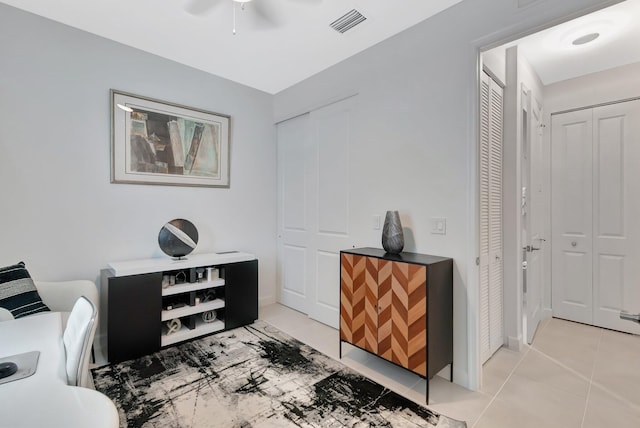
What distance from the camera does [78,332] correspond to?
1.20 meters

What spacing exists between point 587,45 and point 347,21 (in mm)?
2119

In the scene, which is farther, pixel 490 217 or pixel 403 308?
pixel 490 217

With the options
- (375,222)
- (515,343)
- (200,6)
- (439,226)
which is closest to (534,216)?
(515,343)

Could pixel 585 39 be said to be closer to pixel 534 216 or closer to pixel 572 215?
pixel 534 216

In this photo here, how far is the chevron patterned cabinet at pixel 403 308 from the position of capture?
77.5 inches

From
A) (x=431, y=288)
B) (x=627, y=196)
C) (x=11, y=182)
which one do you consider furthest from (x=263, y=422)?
(x=627, y=196)

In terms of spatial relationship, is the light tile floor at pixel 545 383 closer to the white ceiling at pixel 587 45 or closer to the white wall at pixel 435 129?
the white wall at pixel 435 129

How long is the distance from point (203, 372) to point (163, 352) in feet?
1.88

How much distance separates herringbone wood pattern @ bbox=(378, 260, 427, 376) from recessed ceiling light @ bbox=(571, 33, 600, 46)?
2385 mm

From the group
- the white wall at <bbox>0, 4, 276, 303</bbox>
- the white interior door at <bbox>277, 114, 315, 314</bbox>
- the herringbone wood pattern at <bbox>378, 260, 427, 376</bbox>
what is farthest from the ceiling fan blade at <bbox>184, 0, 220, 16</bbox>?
the herringbone wood pattern at <bbox>378, 260, 427, 376</bbox>

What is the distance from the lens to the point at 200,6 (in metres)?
2.01

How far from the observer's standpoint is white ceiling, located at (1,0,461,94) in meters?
2.18

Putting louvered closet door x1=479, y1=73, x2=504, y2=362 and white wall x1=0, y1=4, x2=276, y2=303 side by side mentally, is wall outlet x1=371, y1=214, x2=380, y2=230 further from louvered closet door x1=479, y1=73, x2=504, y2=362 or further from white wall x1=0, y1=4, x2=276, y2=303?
white wall x1=0, y1=4, x2=276, y2=303

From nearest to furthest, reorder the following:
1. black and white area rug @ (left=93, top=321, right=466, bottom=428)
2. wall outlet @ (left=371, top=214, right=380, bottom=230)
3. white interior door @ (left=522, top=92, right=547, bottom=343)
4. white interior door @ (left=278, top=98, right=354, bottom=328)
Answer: black and white area rug @ (left=93, top=321, right=466, bottom=428) → wall outlet @ (left=371, top=214, right=380, bottom=230) → white interior door @ (left=522, top=92, right=547, bottom=343) → white interior door @ (left=278, top=98, right=354, bottom=328)
